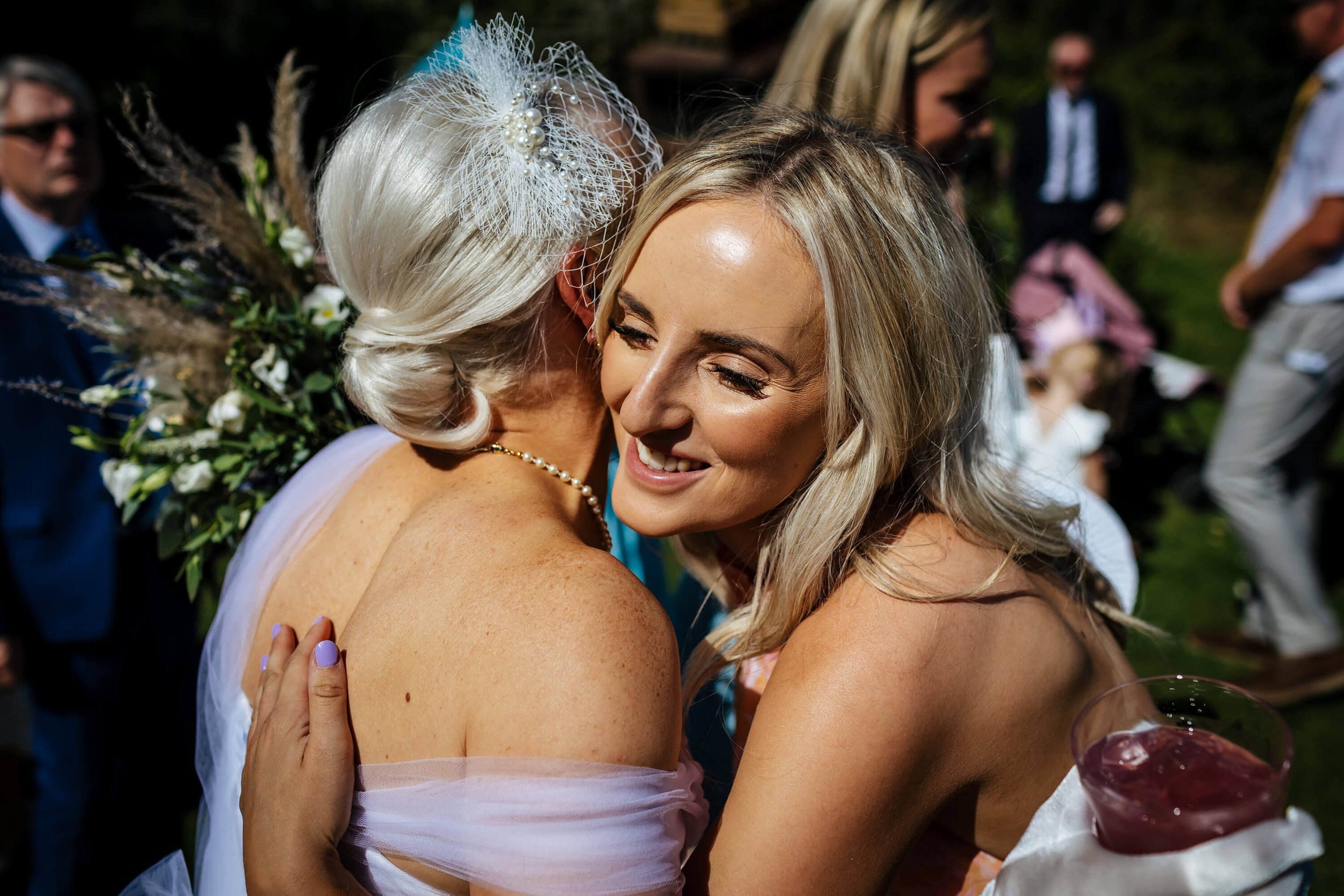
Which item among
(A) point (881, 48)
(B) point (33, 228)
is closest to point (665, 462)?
(A) point (881, 48)

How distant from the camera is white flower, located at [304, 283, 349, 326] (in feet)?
8.18

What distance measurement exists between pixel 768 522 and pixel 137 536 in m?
2.83

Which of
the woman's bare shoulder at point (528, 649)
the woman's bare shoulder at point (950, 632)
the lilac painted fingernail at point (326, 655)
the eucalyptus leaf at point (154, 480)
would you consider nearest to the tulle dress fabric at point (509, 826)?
the woman's bare shoulder at point (528, 649)

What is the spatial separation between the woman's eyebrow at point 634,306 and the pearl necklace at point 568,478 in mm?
391

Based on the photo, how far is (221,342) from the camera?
247 cm

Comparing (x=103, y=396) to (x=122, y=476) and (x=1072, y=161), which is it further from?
(x=1072, y=161)

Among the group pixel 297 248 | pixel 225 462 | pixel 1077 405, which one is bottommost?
pixel 1077 405

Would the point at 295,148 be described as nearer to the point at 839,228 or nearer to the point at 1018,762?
the point at 839,228

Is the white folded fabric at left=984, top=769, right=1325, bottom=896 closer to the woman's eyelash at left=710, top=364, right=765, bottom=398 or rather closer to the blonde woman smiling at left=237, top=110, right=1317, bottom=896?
the blonde woman smiling at left=237, top=110, right=1317, bottom=896

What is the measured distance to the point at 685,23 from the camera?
11.5 metres

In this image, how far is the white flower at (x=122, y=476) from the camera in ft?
8.44

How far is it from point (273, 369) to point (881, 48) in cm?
216

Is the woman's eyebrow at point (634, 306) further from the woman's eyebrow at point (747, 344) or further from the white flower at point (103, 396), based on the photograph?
the white flower at point (103, 396)

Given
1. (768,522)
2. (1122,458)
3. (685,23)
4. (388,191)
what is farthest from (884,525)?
(685,23)
